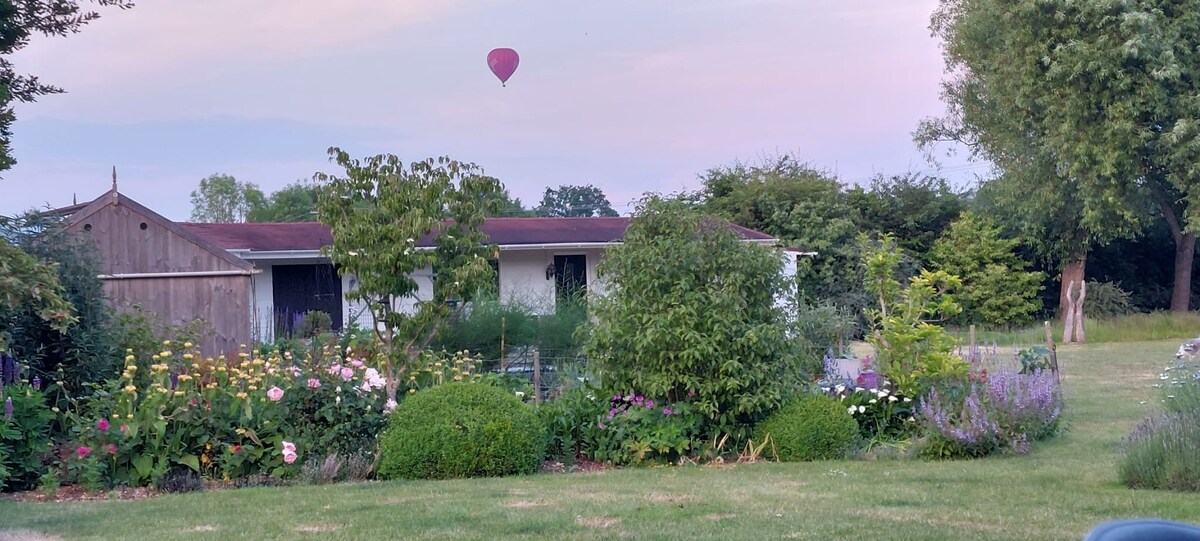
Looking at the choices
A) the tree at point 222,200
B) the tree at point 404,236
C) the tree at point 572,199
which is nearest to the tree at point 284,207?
the tree at point 222,200

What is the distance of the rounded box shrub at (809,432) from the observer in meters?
10.3

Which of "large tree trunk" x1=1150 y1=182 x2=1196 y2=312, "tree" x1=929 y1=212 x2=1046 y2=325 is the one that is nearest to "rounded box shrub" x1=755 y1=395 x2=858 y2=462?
"tree" x1=929 y1=212 x2=1046 y2=325

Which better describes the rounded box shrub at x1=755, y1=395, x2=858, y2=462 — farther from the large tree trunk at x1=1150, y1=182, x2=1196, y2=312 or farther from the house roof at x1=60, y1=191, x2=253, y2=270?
the large tree trunk at x1=1150, y1=182, x2=1196, y2=312

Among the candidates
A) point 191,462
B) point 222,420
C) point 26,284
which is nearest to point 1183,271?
point 222,420

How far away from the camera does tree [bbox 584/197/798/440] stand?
34.3 ft

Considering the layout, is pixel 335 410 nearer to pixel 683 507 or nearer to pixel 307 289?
pixel 683 507

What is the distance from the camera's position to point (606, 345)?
10.9m

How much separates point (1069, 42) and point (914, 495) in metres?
23.0

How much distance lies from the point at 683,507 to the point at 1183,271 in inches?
1273

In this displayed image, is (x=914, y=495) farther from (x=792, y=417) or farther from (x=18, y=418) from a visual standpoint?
(x=18, y=418)

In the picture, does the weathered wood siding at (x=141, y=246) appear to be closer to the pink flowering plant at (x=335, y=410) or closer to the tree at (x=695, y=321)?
the pink flowering plant at (x=335, y=410)

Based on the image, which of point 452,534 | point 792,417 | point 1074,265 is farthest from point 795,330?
point 1074,265

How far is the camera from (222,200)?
199 ft

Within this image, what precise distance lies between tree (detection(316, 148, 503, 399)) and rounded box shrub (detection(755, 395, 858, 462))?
3564mm
